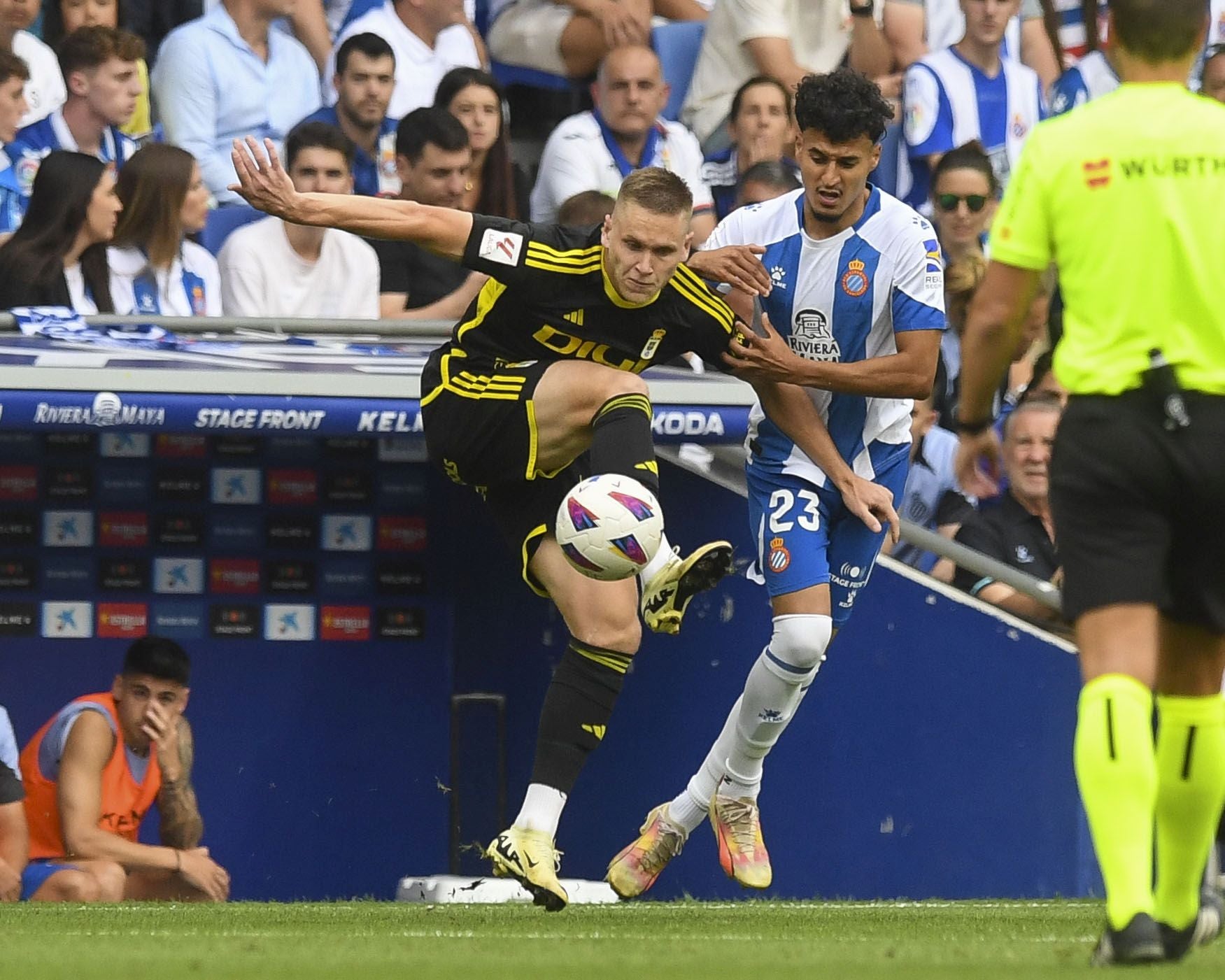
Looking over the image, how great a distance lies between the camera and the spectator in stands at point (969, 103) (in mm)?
11680

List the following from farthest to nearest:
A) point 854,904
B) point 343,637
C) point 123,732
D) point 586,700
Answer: point 343,637, point 123,732, point 854,904, point 586,700

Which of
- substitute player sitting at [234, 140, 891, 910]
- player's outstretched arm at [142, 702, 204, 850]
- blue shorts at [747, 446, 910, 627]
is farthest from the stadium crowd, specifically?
substitute player sitting at [234, 140, 891, 910]

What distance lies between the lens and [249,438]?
986 centimetres

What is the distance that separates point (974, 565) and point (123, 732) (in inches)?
138

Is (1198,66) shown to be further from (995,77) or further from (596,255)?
(596,255)

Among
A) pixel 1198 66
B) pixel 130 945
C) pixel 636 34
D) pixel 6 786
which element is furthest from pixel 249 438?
pixel 1198 66

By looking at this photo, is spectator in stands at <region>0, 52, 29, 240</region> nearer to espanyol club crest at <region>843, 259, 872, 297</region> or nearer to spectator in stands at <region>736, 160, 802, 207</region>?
spectator in stands at <region>736, 160, 802, 207</region>

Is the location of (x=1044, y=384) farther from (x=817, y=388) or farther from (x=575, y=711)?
(x=575, y=711)

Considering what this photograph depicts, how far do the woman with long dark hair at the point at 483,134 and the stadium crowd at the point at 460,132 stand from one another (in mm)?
14

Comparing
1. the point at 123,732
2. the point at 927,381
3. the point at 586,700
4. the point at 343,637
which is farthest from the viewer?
the point at 343,637

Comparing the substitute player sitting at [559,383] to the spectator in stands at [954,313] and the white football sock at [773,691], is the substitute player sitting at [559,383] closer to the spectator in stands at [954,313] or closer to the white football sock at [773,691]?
the white football sock at [773,691]

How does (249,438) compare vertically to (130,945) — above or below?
above

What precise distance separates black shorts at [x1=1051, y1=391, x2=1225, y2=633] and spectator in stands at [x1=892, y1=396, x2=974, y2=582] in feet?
17.6

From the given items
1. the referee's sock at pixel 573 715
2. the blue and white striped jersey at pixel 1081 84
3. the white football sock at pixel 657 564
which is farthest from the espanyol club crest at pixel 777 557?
the blue and white striped jersey at pixel 1081 84
